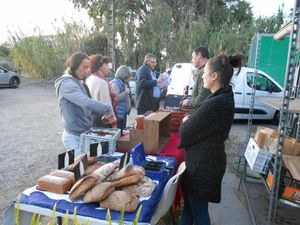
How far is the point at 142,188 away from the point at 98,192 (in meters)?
0.31

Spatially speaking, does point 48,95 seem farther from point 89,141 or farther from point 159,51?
point 89,141

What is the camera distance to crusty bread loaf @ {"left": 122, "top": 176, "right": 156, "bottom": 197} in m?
1.87

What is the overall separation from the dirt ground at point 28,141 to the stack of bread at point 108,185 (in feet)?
6.32

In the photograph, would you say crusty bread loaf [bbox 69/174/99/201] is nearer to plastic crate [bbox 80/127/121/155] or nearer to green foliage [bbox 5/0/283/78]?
plastic crate [bbox 80/127/121/155]

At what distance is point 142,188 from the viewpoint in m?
1.91

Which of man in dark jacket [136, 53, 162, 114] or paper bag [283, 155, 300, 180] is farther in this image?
man in dark jacket [136, 53, 162, 114]

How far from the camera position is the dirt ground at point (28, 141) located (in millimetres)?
4285

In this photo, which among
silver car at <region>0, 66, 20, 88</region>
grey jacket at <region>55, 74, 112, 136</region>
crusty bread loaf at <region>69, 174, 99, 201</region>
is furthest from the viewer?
silver car at <region>0, 66, 20, 88</region>

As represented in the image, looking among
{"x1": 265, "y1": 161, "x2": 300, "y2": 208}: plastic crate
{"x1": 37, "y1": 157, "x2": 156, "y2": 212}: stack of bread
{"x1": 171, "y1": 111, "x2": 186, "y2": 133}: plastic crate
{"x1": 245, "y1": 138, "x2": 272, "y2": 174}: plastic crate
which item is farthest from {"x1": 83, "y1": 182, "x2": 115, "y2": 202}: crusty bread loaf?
{"x1": 171, "y1": 111, "x2": 186, "y2": 133}: plastic crate

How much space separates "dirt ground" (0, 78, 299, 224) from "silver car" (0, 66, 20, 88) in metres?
3.00

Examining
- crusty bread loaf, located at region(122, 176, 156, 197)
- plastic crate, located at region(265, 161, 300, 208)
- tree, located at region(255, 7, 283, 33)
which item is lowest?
plastic crate, located at region(265, 161, 300, 208)

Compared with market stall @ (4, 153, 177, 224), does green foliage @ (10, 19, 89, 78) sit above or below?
above

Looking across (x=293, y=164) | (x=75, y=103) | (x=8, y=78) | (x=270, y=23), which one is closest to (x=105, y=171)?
(x=75, y=103)

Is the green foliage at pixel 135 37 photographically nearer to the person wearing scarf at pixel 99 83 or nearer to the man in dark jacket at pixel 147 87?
the man in dark jacket at pixel 147 87
